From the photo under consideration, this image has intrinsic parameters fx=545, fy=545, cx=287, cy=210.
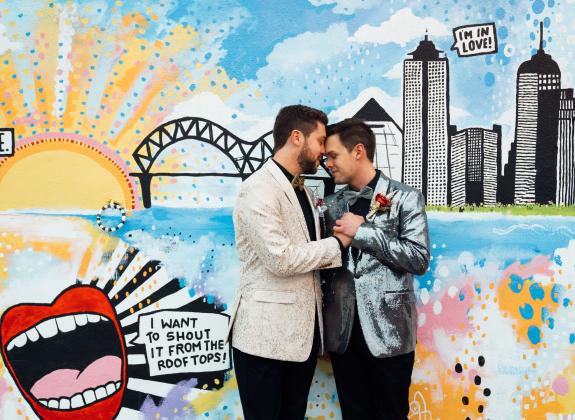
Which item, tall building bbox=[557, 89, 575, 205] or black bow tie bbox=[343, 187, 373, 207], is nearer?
black bow tie bbox=[343, 187, 373, 207]

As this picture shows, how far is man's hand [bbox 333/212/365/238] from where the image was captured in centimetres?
262

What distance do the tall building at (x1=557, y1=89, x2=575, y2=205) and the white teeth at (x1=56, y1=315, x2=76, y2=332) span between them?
3.08m

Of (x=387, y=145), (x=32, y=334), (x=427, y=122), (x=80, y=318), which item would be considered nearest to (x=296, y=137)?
(x=387, y=145)

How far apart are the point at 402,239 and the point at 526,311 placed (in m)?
1.22

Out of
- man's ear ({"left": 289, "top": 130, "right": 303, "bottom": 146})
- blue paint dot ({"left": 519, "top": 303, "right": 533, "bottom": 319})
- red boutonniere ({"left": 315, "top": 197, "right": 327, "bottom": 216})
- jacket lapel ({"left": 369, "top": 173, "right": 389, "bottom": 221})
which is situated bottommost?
blue paint dot ({"left": 519, "top": 303, "right": 533, "bottom": 319})

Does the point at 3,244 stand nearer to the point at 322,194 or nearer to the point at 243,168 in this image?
the point at 243,168

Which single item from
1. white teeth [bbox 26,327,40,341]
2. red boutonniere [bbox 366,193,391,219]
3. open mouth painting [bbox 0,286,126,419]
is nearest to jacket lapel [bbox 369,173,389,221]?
red boutonniere [bbox 366,193,391,219]

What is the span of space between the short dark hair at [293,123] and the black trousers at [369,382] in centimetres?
96

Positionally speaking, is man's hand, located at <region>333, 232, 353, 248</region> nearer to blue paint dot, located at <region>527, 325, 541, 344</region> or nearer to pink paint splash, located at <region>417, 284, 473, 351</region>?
pink paint splash, located at <region>417, 284, 473, 351</region>

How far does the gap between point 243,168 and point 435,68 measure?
52.0 inches

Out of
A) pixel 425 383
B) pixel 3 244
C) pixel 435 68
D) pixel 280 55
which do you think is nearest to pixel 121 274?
pixel 3 244

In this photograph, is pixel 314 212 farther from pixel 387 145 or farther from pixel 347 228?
pixel 387 145

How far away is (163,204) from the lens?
333 cm

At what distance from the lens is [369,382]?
9.46 ft
